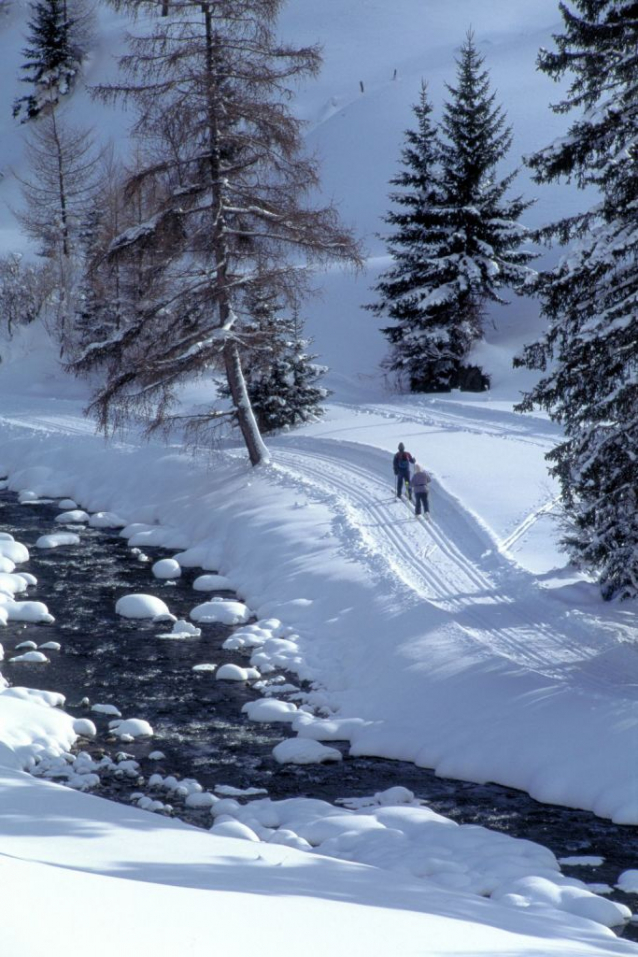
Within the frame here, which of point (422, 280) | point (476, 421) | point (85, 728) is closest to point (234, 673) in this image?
point (85, 728)

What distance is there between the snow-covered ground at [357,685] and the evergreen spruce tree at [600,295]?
7.01ft

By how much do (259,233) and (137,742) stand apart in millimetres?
13276

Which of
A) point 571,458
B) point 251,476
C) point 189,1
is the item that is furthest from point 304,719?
point 189,1

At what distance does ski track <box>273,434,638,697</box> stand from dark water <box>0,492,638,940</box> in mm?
2608

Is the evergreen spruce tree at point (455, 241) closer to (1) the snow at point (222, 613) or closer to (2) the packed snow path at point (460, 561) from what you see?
(2) the packed snow path at point (460, 561)

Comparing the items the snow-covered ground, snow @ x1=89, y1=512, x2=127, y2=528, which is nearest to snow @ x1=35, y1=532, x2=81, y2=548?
the snow-covered ground

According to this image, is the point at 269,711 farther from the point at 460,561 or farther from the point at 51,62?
the point at 51,62

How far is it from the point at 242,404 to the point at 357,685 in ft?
37.1

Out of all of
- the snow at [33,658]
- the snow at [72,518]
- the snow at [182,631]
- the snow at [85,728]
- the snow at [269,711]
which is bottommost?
the snow at [85,728]

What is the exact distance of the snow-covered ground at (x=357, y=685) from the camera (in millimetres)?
5383

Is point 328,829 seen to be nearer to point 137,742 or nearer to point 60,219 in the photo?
point 137,742

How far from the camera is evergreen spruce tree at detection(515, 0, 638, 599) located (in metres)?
12.6

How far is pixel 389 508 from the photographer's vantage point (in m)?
21.3

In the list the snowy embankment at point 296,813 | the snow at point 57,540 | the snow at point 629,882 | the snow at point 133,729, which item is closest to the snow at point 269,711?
the snowy embankment at point 296,813
